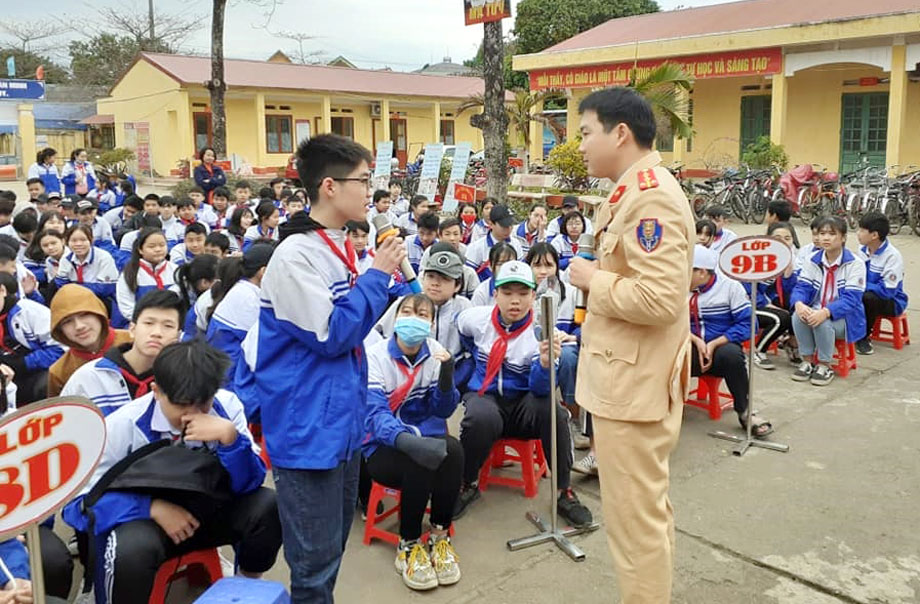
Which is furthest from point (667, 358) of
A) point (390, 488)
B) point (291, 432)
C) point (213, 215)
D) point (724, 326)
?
point (213, 215)

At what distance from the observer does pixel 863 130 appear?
1599 centimetres

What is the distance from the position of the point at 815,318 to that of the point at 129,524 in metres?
4.69

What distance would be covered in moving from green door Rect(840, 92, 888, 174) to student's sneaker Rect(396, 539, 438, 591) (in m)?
15.6

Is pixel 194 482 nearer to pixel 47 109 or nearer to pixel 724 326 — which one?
pixel 724 326

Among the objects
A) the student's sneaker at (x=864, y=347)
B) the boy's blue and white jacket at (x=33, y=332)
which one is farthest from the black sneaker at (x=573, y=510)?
the student's sneaker at (x=864, y=347)

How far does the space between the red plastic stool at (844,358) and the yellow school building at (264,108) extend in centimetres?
1988

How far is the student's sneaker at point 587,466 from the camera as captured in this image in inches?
157

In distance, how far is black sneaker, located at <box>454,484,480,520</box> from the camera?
3.59 meters

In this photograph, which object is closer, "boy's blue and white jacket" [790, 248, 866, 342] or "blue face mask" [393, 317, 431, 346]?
"blue face mask" [393, 317, 431, 346]

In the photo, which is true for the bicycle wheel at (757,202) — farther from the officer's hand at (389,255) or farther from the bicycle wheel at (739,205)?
the officer's hand at (389,255)

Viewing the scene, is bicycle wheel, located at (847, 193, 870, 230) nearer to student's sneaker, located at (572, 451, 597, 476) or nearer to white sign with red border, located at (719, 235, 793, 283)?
white sign with red border, located at (719, 235, 793, 283)

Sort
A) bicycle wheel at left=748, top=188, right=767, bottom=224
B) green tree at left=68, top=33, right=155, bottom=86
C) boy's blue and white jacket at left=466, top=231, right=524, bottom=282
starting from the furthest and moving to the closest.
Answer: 1. green tree at left=68, top=33, right=155, bottom=86
2. bicycle wheel at left=748, top=188, right=767, bottom=224
3. boy's blue and white jacket at left=466, top=231, right=524, bottom=282

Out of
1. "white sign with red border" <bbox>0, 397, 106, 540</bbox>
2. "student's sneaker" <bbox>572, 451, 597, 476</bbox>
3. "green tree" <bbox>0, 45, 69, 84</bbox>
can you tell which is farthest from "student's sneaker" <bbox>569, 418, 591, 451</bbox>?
"green tree" <bbox>0, 45, 69, 84</bbox>

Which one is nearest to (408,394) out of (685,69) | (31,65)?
(685,69)
